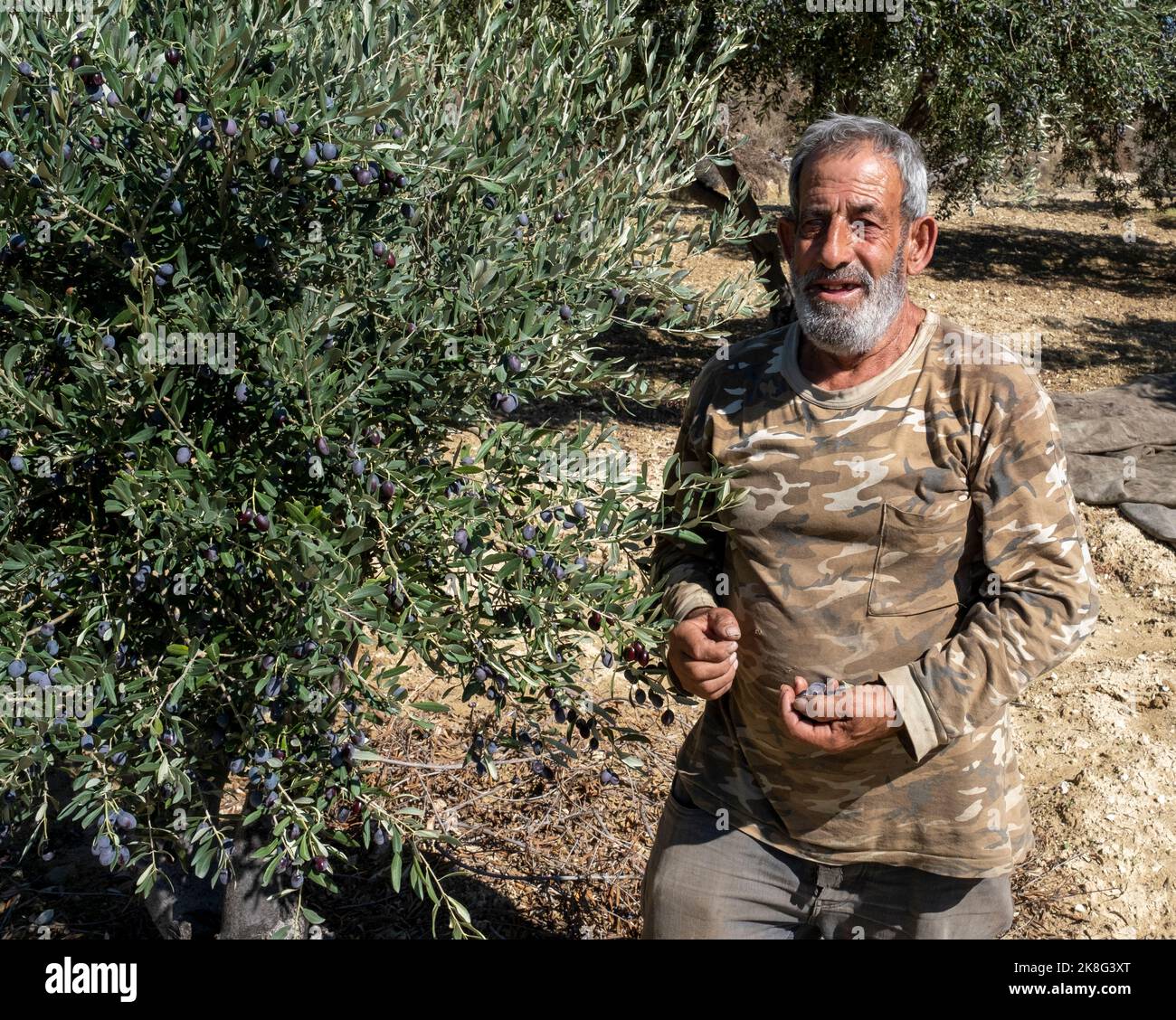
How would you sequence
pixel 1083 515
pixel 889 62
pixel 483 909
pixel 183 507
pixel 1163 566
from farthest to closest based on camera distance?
pixel 889 62 → pixel 1083 515 → pixel 1163 566 → pixel 483 909 → pixel 183 507

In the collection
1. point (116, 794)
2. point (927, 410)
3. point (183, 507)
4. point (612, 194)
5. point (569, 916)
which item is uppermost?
point (612, 194)

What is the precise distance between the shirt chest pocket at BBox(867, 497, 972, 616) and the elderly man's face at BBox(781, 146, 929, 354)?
1.31 ft

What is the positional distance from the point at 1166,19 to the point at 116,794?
10569 millimetres

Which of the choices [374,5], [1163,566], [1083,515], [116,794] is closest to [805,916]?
[116,794]

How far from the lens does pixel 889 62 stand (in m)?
9.48

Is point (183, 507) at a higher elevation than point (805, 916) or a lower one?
higher

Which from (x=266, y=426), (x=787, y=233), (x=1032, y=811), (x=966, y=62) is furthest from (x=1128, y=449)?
(x=266, y=426)

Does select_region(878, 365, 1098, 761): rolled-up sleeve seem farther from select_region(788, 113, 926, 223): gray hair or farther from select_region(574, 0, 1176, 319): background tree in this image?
select_region(574, 0, 1176, 319): background tree

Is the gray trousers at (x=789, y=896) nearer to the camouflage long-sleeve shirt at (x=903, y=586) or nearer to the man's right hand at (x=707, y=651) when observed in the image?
the camouflage long-sleeve shirt at (x=903, y=586)

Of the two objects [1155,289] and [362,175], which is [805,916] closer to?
[362,175]

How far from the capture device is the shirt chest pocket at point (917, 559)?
8.41 ft

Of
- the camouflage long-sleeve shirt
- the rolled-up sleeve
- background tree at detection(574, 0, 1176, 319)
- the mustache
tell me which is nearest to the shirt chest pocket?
the camouflage long-sleeve shirt

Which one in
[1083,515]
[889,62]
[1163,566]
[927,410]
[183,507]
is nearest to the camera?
[183,507]

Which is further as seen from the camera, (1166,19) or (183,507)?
(1166,19)
